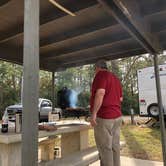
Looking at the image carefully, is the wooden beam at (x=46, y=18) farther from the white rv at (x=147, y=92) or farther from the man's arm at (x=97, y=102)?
the white rv at (x=147, y=92)

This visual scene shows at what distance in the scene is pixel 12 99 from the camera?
16.6m

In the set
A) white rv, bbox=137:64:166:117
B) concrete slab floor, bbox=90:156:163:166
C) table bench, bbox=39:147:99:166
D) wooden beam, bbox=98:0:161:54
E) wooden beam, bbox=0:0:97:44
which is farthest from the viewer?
white rv, bbox=137:64:166:117

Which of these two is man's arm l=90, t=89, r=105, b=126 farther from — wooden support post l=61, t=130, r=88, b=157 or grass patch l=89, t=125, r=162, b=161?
grass patch l=89, t=125, r=162, b=161

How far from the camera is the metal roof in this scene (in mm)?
2381

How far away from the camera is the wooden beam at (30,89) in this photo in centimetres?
112

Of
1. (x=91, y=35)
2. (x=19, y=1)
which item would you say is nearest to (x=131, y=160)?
(x=91, y=35)

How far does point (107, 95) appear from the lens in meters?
2.57

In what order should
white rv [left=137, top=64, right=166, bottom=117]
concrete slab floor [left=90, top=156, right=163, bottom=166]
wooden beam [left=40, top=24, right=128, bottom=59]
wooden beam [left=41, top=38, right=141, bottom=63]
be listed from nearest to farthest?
wooden beam [left=40, top=24, right=128, bottom=59], wooden beam [left=41, top=38, right=141, bottom=63], concrete slab floor [left=90, top=156, right=163, bottom=166], white rv [left=137, top=64, right=166, bottom=117]

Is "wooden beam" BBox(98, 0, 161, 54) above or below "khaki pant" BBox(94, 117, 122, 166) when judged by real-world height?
above

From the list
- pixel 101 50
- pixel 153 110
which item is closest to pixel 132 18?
pixel 101 50

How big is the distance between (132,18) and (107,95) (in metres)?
0.93

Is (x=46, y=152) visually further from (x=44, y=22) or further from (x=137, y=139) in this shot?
(x=137, y=139)

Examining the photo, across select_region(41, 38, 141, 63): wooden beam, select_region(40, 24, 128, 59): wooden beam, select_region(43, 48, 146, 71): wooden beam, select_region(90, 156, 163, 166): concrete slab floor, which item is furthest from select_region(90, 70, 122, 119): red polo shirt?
select_region(90, 156, 163, 166): concrete slab floor

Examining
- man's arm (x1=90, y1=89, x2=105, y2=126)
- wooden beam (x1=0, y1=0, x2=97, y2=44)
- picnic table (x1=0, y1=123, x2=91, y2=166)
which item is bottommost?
picnic table (x1=0, y1=123, x2=91, y2=166)
